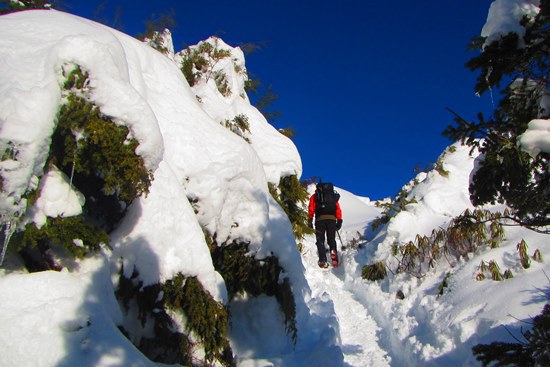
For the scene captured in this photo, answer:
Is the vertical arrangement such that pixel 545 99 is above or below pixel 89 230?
above

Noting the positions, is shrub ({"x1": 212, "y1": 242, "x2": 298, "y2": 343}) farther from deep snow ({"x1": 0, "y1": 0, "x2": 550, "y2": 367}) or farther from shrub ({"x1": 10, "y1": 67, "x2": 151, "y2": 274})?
shrub ({"x1": 10, "y1": 67, "x2": 151, "y2": 274})

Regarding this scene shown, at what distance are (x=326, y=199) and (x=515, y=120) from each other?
7.93 meters

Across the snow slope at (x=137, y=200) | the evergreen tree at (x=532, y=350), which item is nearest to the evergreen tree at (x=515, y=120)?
the evergreen tree at (x=532, y=350)

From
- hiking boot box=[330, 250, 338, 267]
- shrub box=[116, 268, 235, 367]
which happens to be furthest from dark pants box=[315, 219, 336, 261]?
shrub box=[116, 268, 235, 367]

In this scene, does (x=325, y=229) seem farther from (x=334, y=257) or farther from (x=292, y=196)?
(x=292, y=196)

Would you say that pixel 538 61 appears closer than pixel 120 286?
Yes

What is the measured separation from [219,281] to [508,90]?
3.70 m

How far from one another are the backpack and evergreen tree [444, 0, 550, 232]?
24.9ft

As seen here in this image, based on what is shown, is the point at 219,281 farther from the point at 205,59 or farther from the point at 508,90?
the point at 205,59

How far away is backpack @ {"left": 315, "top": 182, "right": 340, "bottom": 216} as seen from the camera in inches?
439

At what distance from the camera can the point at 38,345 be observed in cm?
296

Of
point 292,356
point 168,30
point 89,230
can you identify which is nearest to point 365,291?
point 292,356

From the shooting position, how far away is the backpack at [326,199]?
11141 millimetres

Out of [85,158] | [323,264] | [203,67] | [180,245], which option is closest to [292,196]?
[323,264]
